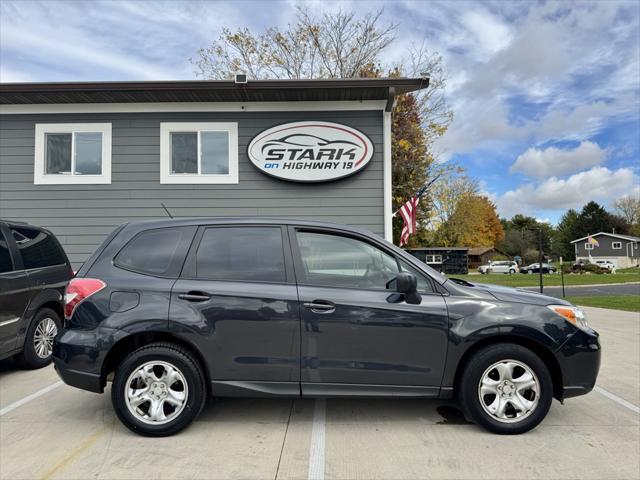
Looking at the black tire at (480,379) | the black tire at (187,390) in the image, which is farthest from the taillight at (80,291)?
the black tire at (480,379)

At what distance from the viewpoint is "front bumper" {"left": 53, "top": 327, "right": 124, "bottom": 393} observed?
3.41 m

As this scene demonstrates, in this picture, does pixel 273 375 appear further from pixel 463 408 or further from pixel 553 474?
pixel 553 474

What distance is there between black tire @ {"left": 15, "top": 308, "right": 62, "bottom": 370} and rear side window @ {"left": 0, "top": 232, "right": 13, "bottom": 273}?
0.68 m

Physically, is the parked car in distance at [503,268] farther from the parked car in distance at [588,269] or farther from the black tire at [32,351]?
the black tire at [32,351]

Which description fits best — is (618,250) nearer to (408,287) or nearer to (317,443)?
(408,287)

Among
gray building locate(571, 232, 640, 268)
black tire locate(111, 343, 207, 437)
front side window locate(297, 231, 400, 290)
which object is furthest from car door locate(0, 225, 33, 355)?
gray building locate(571, 232, 640, 268)

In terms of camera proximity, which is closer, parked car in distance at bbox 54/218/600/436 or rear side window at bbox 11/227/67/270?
parked car in distance at bbox 54/218/600/436

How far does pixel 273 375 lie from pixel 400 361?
1.00m

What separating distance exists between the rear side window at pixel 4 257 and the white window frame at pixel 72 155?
154 inches

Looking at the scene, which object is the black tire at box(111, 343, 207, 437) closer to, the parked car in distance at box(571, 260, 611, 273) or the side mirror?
the side mirror

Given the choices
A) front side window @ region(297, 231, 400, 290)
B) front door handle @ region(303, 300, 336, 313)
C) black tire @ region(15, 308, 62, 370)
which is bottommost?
black tire @ region(15, 308, 62, 370)

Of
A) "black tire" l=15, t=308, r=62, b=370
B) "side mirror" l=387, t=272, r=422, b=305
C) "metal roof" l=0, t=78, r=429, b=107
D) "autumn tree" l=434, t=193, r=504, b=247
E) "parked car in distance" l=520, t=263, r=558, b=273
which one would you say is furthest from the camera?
"autumn tree" l=434, t=193, r=504, b=247

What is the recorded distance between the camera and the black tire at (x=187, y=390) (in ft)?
11.1

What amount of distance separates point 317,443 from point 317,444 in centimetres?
2
